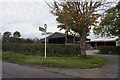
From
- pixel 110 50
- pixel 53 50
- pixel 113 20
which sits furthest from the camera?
pixel 110 50

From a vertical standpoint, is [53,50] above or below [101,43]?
below

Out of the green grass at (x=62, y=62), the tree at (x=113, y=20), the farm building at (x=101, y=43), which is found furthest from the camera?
the farm building at (x=101, y=43)

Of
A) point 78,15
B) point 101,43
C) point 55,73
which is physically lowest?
point 55,73

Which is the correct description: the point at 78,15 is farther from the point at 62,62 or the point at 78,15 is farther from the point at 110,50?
the point at 110,50

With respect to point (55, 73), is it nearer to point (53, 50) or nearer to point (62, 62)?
point (62, 62)

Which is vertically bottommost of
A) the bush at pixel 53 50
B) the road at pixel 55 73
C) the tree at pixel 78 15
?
the road at pixel 55 73

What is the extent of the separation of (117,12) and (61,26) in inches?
379

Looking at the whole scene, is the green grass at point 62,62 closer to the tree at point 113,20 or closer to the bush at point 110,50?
the tree at point 113,20

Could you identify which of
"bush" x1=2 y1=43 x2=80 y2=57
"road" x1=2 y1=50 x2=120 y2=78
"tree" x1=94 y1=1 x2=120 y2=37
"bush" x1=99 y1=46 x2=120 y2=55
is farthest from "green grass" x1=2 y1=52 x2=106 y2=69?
"bush" x1=99 y1=46 x2=120 y2=55

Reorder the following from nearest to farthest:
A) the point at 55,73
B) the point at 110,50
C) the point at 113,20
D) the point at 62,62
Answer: the point at 55,73, the point at 62,62, the point at 113,20, the point at 110,50

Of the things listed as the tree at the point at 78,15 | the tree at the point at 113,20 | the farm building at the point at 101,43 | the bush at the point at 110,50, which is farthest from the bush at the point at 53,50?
the farm building at the point at 101,43

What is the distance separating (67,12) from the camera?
1121 centimetres

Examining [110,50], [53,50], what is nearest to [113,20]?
[110,50]

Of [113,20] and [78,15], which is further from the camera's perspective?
[113,20]
